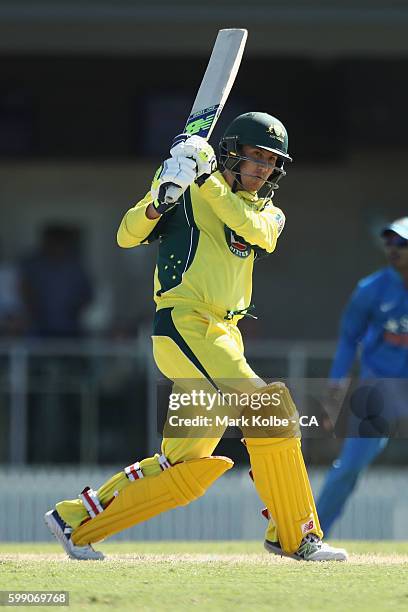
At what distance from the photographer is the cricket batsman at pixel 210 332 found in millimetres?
5340

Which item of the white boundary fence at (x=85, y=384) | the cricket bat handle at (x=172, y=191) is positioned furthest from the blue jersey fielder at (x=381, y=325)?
the cricket bat handle at (x=172, y=191)

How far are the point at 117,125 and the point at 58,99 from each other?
1.90 ft

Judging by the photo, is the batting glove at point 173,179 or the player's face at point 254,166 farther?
the player's face at point 254,166

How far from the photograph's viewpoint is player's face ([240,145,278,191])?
5.56m

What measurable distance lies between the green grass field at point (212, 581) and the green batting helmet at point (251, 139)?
4.88ft

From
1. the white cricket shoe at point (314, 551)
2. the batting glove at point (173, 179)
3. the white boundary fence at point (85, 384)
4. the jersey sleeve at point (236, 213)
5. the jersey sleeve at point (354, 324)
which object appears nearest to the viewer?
the batting glove at point (173, 179)

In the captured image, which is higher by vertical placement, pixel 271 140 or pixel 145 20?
pixel 145 20

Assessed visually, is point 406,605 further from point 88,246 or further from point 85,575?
point 88,246

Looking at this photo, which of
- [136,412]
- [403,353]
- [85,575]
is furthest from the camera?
[136,412]

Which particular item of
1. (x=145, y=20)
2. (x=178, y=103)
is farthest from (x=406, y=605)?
(x=178, y=103)

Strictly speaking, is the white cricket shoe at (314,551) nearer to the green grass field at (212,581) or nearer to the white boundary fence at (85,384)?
Result: the green grass field at (212,581)

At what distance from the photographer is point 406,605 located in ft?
14.1

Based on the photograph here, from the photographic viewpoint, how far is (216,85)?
18.7 feet

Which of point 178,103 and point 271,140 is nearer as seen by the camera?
point 271,140
